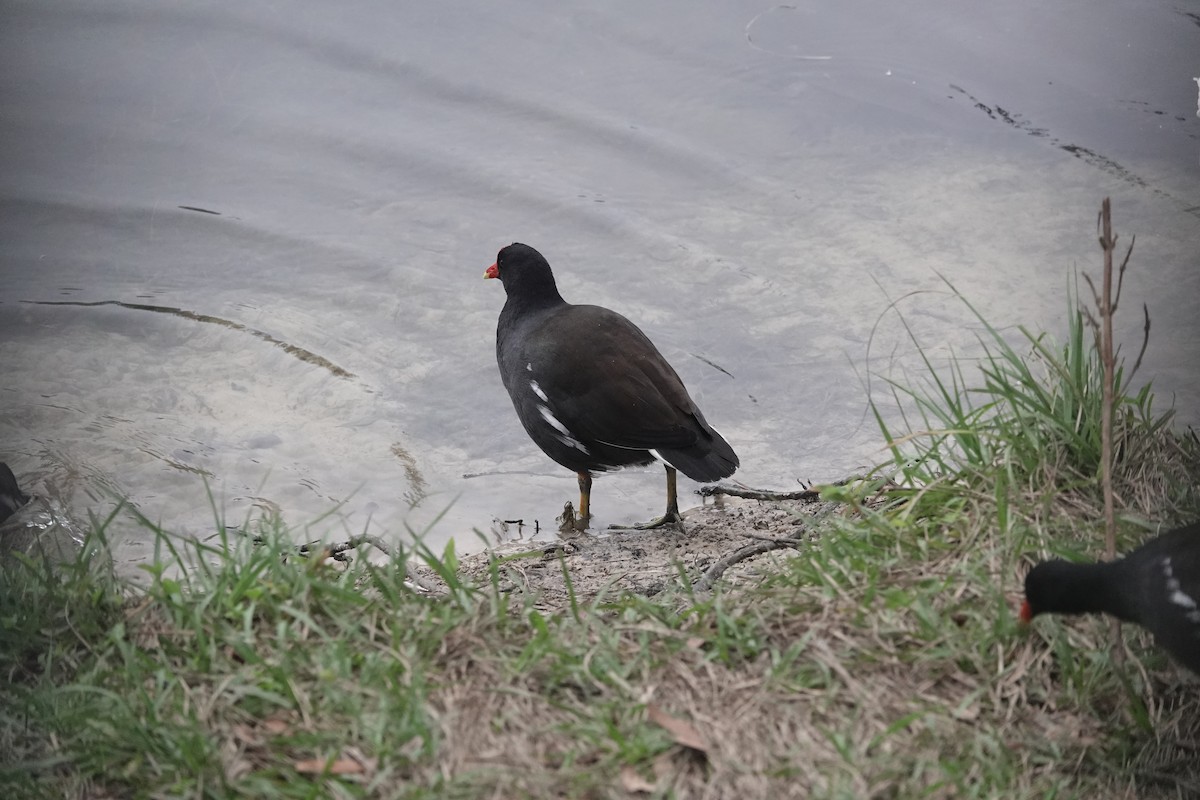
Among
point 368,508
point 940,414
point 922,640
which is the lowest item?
point 368,508

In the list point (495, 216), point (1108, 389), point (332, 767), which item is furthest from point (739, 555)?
point (495, 216)

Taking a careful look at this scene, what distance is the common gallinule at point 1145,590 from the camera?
2.48m

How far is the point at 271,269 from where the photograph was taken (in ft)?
19.4

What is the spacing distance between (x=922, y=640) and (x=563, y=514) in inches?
78.7

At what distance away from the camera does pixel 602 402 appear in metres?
4.23

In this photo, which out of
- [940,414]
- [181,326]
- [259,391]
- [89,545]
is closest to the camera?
[89,545]

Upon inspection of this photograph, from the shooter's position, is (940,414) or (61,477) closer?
(940,414)

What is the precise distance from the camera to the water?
194 inches

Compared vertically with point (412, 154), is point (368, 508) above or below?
below

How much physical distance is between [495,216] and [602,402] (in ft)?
7.18

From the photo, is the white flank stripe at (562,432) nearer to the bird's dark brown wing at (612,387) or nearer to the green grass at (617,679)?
the bird's dark brown wing at (612,387)

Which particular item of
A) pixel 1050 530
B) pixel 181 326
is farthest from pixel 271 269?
pixel 1050 530

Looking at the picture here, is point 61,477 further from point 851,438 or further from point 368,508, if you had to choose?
point 851,438

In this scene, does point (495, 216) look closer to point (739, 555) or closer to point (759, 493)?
point (759, 493)
